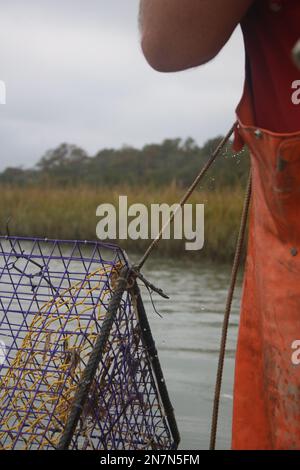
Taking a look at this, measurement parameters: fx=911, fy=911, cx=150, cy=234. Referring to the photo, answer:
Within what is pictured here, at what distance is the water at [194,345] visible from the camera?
3.30 m

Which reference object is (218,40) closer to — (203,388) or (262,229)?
(262,229)

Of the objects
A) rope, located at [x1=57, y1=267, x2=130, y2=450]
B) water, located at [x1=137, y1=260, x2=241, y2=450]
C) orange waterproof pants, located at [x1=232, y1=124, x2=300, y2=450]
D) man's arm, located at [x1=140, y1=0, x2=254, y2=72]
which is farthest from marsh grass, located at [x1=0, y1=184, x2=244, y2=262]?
man's arm, located at [x1=140, y1=0, x2=254, y2=72]

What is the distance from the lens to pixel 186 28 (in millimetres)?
1508

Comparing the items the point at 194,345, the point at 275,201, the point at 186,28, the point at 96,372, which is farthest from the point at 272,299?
the point at 194,345

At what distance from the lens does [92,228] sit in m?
11.2

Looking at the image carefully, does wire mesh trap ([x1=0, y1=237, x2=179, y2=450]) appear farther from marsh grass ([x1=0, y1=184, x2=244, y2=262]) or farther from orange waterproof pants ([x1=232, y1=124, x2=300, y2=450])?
marsh grass ([x1=0, y1=184, x2=244, y2=262])

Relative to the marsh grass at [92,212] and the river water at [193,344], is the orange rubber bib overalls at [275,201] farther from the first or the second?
the marsh grass at [92,212]

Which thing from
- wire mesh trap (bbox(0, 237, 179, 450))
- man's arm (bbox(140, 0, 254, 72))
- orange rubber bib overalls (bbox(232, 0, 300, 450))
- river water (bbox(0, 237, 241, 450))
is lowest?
river water (bbox(0, 237, 241, 450))

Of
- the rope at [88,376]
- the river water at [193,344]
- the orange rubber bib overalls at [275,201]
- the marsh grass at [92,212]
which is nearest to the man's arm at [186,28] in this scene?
the orange rubber bib overalls at [275,201]

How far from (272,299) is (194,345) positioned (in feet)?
10.4

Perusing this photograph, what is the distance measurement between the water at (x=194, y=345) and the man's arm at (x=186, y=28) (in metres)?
1.69

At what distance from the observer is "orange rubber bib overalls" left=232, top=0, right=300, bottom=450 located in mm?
1624

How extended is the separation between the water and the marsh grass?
1.05 m

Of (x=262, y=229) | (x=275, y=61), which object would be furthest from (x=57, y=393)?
(x=275, y=61)
